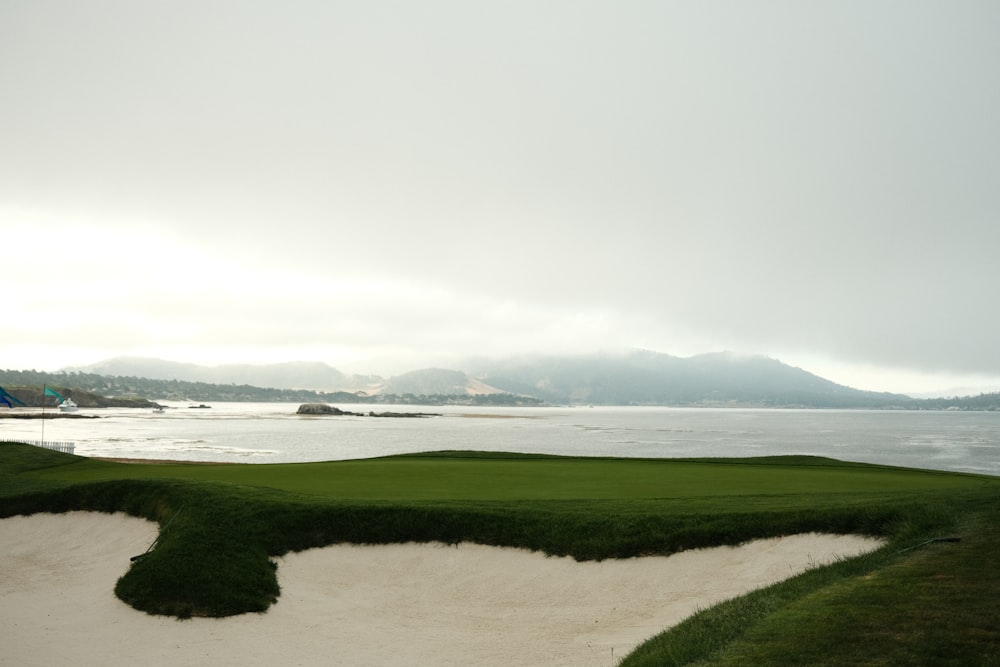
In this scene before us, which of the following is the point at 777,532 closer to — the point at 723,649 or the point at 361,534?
the point at 723,649

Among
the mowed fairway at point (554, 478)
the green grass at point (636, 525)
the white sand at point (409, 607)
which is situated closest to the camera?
the green grass at point (636, 525)

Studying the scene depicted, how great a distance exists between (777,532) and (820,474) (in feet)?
32.7

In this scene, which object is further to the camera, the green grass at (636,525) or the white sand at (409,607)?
the white sand at (409,607)

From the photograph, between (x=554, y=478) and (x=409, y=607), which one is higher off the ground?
(x=554, y=478)

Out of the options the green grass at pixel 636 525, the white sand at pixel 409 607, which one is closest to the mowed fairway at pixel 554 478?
the green grass at pixel 636 525

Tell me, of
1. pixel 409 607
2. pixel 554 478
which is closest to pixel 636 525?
pixel 409 607

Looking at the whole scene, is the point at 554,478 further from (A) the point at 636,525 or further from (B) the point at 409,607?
(B) the point at 409,607

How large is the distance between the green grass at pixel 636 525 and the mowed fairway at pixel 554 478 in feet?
0.33

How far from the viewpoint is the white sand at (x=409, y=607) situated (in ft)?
30.1

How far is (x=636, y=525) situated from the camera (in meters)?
12.2

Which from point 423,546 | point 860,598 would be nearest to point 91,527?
point 423,546

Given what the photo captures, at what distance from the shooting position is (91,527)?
1523cm

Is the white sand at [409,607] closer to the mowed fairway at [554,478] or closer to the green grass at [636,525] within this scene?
the green grass at [636,525]

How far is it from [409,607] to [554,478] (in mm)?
8529
